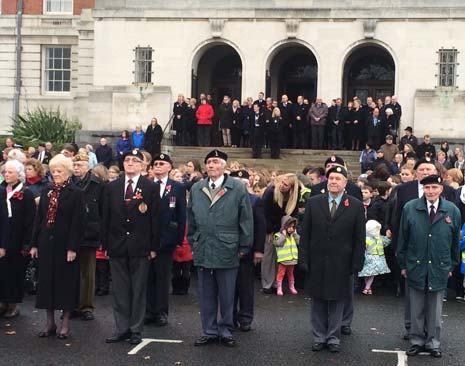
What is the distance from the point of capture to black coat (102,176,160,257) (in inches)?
352

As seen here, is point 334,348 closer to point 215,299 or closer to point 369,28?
point 215,299

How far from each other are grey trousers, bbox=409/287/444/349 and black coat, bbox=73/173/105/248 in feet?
13.1

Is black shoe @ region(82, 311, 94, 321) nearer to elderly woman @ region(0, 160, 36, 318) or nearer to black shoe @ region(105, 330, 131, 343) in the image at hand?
elderly woman @ region(0, 160, 36, 318)

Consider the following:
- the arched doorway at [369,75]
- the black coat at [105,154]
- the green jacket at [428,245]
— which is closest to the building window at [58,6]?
the black coat at [105,154]

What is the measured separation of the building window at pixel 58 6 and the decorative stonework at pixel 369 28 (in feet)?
47.7

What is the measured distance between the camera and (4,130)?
1339 inches

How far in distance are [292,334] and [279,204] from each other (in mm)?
3216

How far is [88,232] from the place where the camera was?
10125mm

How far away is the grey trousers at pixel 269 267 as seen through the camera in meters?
12.4

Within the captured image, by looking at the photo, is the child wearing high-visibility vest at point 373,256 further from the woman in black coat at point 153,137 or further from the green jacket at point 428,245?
the woman in black coat at point 153,137

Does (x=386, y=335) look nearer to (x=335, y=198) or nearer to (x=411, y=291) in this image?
(x=411, y=291)

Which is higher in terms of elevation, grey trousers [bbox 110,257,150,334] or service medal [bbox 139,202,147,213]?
service medal [bbox 139,202,147,213]

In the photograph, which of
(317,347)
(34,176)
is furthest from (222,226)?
(34,176)

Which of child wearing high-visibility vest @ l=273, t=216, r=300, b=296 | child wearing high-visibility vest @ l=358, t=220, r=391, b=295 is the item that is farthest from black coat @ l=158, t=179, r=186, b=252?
child wearing high-visibility vest @ l=358, t=220, r=391, b=295
